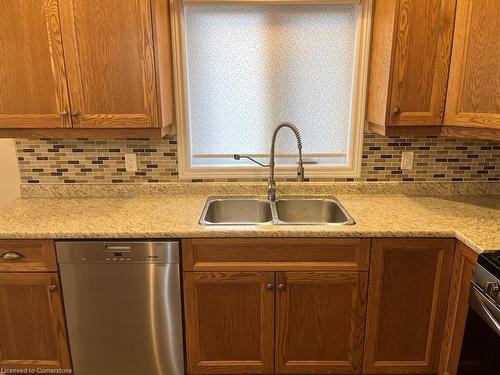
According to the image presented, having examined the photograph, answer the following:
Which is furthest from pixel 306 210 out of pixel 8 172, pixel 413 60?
pixel 8 172

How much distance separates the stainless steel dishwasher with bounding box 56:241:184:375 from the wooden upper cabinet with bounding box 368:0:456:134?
1.23 m

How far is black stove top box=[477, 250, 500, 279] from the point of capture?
4.19 feet

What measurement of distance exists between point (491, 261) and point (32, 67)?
204 centimetres

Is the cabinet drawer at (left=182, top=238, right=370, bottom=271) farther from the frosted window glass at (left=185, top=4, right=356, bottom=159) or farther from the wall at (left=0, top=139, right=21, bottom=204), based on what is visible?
the wall at (left=0, top=139, right=21, bottom=204)

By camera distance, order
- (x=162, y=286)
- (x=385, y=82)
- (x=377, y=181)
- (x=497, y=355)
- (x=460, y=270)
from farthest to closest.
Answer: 1. (x=377, y=181)
2. (x=385, y=82)
3. (x=162, y=286)
4. (x=460, y=270)
5. (x=497, y=355)

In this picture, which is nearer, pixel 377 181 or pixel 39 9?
pixel 39 9

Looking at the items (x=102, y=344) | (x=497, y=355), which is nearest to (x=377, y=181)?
(x=497, y=355)

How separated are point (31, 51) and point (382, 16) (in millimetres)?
1657

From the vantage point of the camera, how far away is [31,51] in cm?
169

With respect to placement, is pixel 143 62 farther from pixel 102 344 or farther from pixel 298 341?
pixel 298 341

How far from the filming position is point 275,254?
169cm

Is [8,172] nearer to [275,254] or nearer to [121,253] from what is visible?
[121,253]

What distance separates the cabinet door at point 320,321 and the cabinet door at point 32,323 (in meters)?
1.03

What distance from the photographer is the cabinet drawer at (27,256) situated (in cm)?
166
